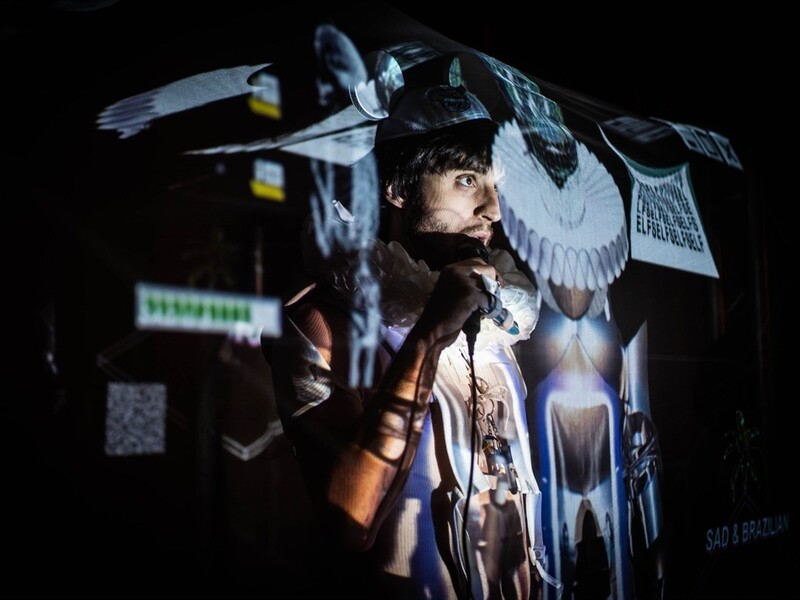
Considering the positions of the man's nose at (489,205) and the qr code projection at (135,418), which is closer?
the qr code projection at (135,418)

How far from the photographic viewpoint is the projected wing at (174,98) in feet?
4.03

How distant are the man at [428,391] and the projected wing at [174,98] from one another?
12.2 inches

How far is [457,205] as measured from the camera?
155 centimetres

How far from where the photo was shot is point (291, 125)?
4.59ft

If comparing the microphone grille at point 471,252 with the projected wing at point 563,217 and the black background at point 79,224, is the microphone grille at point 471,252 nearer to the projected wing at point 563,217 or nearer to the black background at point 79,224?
the projected wing at point 563,217

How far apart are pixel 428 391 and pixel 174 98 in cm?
72

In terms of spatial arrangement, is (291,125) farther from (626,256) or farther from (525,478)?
(626,256)

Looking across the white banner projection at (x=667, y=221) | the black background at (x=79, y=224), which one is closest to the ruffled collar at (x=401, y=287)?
the black background at (x=79, y=224)

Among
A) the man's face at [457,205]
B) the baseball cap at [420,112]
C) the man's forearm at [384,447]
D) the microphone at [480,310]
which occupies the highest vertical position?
the baseball cap at [420,112]

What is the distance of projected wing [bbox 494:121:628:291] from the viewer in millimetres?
1714

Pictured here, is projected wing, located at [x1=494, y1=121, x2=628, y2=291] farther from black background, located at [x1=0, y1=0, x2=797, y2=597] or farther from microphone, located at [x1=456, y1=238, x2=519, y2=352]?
black background, located at [x1=0, y1=0, x2=797, y2=597]

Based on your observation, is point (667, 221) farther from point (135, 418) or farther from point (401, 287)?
point (135, 418)

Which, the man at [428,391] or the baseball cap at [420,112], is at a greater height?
the baseball cap at [420,112]

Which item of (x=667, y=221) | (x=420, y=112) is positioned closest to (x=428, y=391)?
(x=420, y=112)
